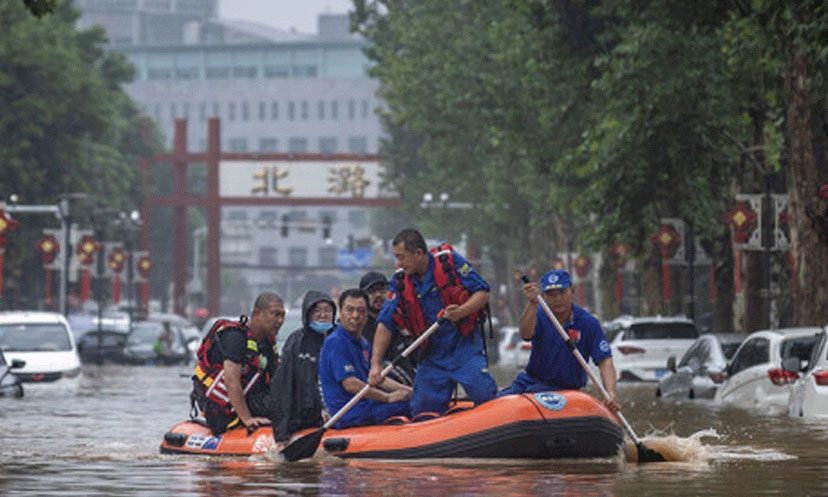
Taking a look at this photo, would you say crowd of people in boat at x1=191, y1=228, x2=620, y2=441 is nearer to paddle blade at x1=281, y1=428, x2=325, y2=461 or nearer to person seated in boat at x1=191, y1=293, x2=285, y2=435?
person seated in boat at x1=191, y1=293, x2=285, y2=435

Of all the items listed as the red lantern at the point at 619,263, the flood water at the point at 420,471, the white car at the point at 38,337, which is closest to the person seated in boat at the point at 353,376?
the flood water at the point at 420,471

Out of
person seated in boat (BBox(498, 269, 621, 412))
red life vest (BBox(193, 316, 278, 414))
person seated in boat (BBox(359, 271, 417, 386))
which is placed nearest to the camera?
person seated in boat (BBox(498, 269, 621, 412))

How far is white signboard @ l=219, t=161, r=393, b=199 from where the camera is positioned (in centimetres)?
10531

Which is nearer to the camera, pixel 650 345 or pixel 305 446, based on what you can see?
pixel 305 446

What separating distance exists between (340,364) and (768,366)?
1104cm

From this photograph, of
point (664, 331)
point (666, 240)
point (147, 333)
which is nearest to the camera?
point (664, 331)

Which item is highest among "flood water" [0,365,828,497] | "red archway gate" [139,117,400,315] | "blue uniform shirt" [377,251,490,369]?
"red archway gate" [139,117,400,315]

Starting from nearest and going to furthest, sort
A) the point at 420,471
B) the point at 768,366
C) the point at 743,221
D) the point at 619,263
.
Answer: the point at 420,471 → the point at 768,366 → the point at 743,221 → the point at 619,263

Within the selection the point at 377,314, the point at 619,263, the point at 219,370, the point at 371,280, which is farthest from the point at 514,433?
the point at 619,263

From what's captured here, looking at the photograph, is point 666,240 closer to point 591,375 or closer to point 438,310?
point 591,375

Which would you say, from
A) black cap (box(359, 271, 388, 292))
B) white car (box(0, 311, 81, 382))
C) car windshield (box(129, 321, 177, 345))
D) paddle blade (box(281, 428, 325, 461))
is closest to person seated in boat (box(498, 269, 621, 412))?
paddle blade (box(281, 428, 325, 461))

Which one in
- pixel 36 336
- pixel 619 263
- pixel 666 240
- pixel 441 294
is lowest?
pixel 36 336

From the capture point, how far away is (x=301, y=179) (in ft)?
356

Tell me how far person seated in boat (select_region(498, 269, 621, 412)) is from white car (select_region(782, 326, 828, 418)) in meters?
5.81
